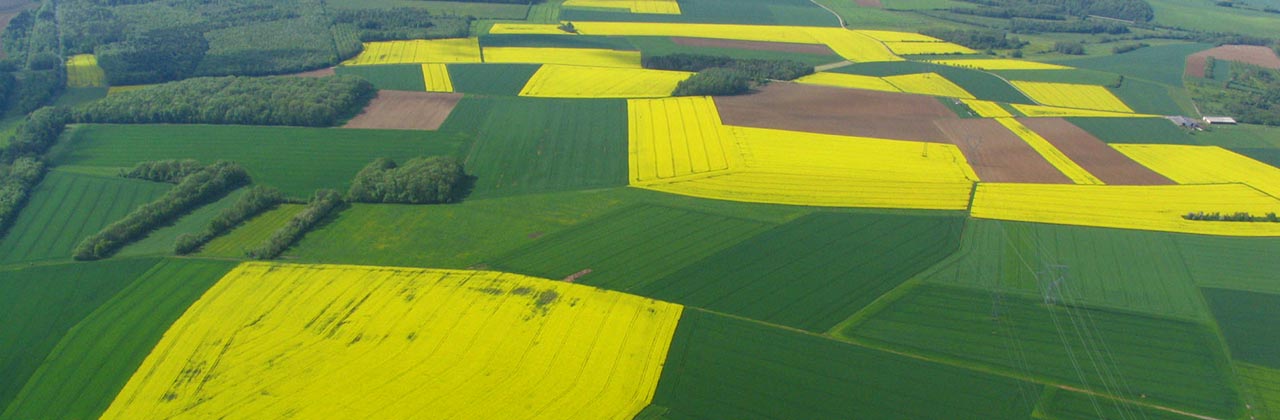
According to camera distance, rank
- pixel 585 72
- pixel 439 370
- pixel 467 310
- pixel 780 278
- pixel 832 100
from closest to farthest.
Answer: pixel 439 370
pixel 467 310
pixel 780 278
pixel 832 100
pixel 585 72

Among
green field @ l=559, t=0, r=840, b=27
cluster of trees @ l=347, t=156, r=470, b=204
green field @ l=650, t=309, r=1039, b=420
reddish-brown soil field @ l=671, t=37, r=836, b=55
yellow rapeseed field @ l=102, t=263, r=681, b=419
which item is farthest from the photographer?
green field @ l=559, t=0, r=840, b=27

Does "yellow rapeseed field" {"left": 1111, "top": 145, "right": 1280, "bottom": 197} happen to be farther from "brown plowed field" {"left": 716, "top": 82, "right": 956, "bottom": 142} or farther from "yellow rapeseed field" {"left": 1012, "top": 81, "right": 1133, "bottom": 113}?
"brown plowed field" {"left": 716, "top": 82, "right": 956, "bottom": 142}

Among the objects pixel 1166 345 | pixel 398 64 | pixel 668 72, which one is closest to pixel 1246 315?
pixel 1166 345

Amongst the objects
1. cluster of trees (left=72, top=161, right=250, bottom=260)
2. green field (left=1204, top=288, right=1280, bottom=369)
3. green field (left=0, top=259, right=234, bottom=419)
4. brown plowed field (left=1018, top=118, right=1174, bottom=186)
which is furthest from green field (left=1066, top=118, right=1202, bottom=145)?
cluster of trees (left=72, top=161, right=250, bottom=260)

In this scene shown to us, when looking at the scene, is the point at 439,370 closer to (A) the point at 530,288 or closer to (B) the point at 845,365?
(A) the point at 530,288

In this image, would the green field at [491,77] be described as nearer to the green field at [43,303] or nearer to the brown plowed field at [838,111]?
the brown plowed field at [838,111]

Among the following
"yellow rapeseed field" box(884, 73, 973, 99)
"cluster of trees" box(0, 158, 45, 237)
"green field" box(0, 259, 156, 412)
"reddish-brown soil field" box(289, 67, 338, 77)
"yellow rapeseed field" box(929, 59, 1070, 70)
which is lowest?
"green field" box(0, 259, 156, 412)

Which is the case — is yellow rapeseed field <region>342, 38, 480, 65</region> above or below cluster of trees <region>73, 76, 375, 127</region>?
above
